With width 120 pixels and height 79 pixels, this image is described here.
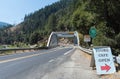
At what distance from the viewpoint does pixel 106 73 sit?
14195 millimetres

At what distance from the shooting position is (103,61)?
47.9ft

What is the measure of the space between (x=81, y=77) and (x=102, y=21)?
25647 mm

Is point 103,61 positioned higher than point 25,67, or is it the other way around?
point 103,61

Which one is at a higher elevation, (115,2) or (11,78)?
(115,2)

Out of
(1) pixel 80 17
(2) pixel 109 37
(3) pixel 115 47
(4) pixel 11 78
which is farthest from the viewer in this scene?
(1) pixel 80 17

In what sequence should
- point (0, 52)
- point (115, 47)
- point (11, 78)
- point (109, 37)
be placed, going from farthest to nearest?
point (0, 52), point (109, 37), point (115, 47), point (11, 78)

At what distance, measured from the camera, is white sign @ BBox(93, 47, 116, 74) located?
46.9 ft

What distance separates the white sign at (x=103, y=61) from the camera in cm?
1430

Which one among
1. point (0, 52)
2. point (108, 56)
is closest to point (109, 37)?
point (0, 52)

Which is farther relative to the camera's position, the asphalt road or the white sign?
the asphalt road

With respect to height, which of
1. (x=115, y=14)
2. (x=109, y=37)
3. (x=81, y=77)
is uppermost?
(x=115, y=14)

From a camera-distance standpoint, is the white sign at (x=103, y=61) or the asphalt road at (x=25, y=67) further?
the asphalt road at (x=25, y=67)

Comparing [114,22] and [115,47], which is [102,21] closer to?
[114,22]

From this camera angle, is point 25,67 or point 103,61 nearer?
point 103,61
